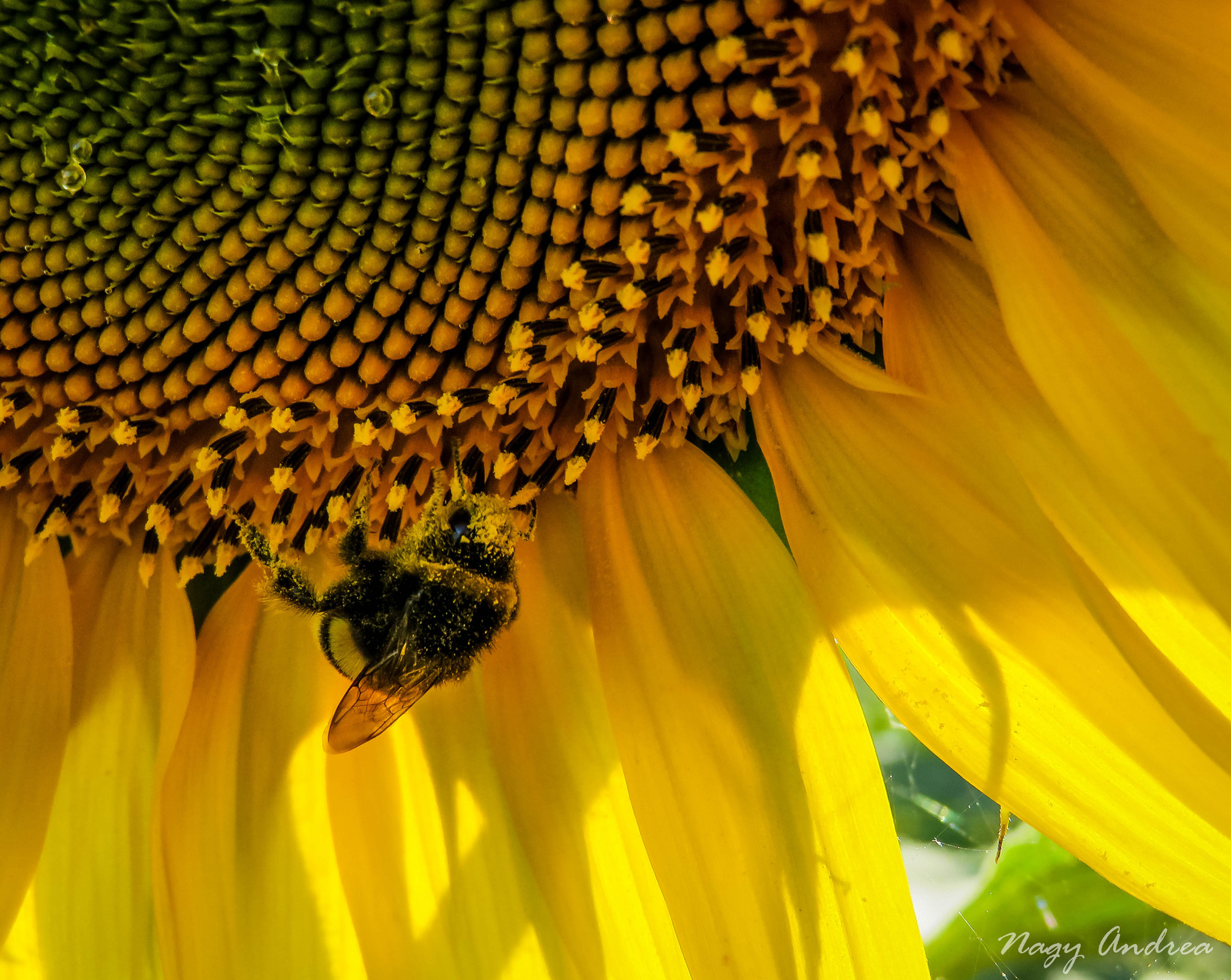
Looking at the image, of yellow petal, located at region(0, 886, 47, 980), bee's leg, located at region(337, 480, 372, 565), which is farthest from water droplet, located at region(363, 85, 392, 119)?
yellow petal, located at region(0, 886, 47, 980)

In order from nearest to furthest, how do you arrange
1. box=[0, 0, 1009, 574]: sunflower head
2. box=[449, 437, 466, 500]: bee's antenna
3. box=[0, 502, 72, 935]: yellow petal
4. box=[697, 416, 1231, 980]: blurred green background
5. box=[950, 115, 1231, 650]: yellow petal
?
1. box=[950, 115, 1231, 650]: yellow petal
2. box=[0, 0, 1009, 574]: sunflower head
3. box=[697, 416, 1231, 980]: blurred green background
4. box=[449, 437, 466, 500]: bee's antenna
5. box=[0, 502, 72, 935]: yellow petal

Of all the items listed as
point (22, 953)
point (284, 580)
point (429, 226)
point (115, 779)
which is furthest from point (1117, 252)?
point (22, 953)

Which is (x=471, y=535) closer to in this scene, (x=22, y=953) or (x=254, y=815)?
(x=254, y=815)

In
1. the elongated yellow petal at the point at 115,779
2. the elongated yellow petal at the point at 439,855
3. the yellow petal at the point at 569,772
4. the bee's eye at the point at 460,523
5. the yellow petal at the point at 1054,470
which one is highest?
the yellow petal at the point at 1054,470

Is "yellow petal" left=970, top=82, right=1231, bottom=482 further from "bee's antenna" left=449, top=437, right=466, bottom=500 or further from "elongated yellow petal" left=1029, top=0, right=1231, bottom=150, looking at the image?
"bee's antenna" left=449, top=437, right=466, bottom=500

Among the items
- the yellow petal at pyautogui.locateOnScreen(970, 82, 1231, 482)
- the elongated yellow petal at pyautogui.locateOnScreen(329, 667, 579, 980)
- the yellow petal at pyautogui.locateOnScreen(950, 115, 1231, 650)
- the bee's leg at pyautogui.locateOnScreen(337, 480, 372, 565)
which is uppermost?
the yellow petal at pyautogui.locateOnScreen(970, 82, 1231, 482)

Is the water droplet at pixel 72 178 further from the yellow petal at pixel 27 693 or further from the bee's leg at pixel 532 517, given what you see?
the bee's leg at pixel 532 517

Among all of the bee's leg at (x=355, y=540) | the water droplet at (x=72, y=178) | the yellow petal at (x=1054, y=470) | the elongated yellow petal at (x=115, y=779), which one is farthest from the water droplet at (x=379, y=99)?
the elongated yellow petal at (x=115, y=779)
